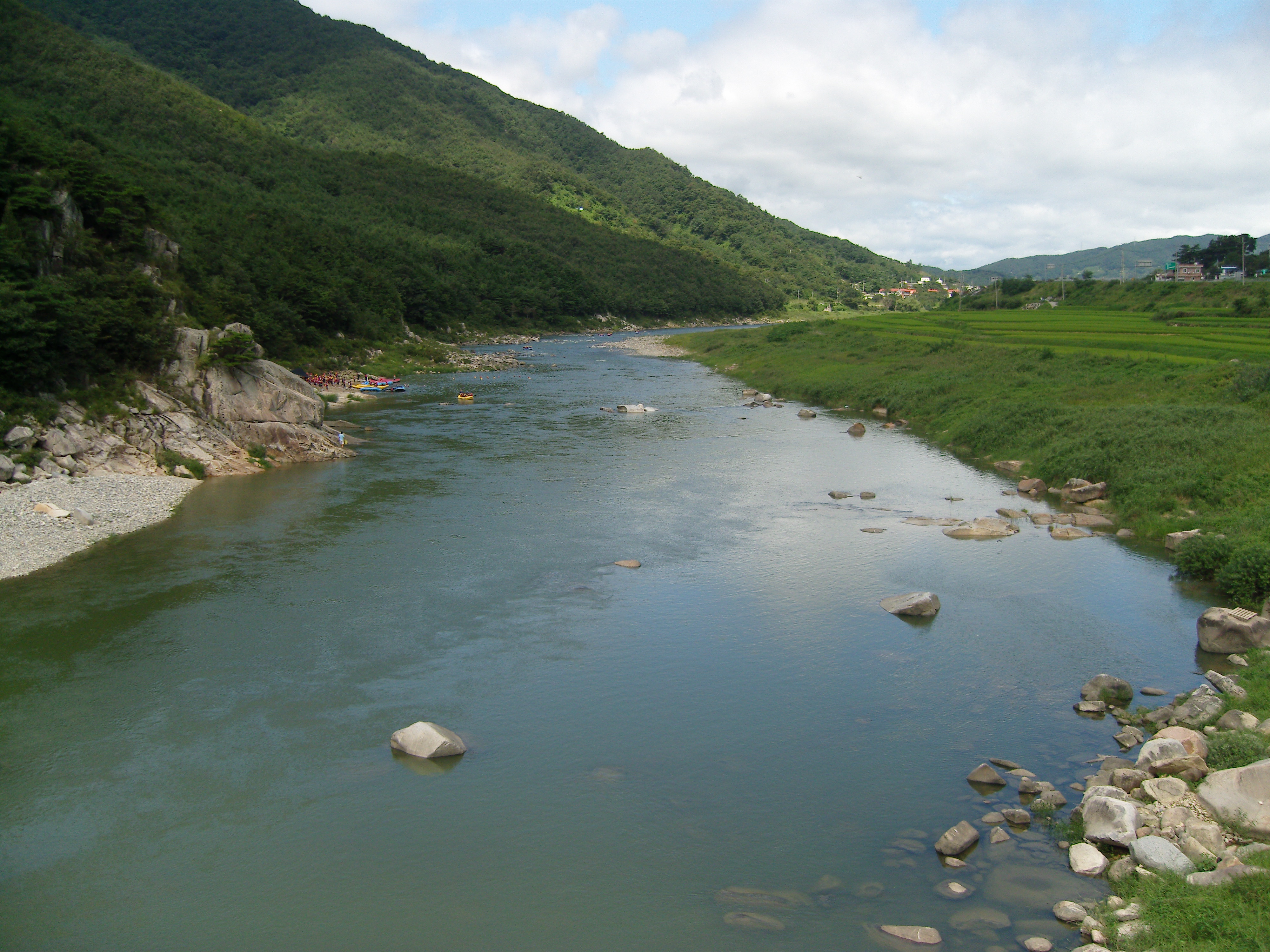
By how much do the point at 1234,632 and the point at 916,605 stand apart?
534 centimetres

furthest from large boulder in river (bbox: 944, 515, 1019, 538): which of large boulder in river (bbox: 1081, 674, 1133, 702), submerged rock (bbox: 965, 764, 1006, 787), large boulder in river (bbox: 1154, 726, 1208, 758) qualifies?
submerged rock (bbox: 965, 764, 1006, 787)

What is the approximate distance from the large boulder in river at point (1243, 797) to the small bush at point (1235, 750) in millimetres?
625

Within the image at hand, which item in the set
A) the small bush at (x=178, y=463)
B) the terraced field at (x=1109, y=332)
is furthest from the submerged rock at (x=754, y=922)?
the terraced field at (x=1109, y=332)

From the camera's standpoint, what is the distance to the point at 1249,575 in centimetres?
1769

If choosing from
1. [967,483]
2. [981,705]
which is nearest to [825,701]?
[981,705]

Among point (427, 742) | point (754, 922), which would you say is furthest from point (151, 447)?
point (754, 922)

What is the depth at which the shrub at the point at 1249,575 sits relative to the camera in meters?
17.5

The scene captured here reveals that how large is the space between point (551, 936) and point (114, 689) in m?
9.52

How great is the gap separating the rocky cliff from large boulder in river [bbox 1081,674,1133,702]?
25.3m

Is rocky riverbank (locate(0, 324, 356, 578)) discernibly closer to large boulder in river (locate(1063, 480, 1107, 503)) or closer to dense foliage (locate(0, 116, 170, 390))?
dense foliage (locate(0, 116, 170, 390))

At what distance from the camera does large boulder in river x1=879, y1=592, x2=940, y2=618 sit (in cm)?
1770

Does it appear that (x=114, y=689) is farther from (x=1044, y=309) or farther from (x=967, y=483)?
(x=1044, y=309)

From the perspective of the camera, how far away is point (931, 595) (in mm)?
17984

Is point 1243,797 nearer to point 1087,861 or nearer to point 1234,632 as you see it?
point 1087,861
